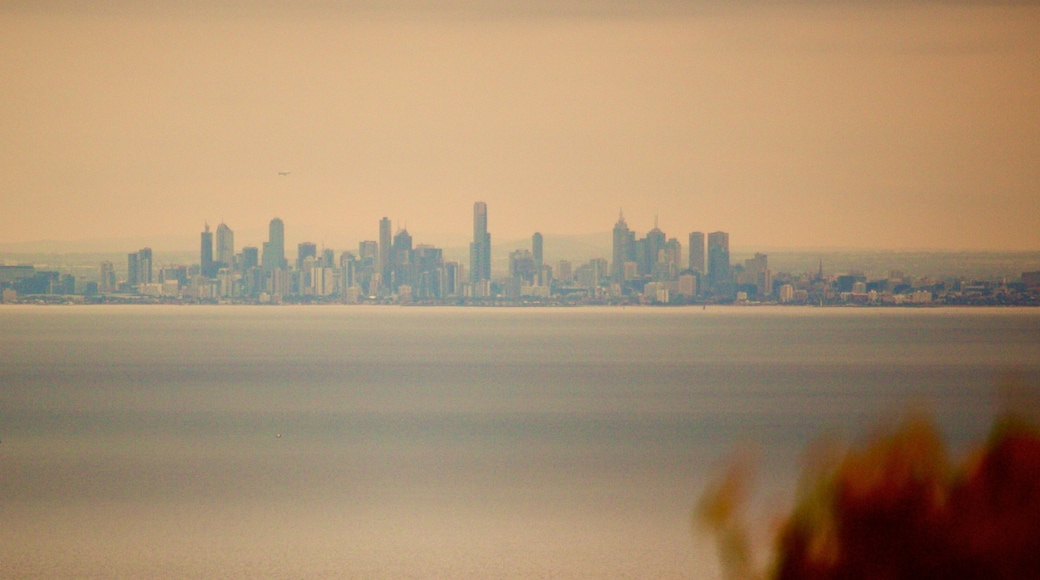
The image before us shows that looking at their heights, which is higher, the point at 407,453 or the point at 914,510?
the point at 914,510

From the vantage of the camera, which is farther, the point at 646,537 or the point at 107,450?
the point at 107,450

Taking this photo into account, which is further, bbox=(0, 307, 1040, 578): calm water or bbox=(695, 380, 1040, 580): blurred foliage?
bbox=(0, 307, 1040, 578): calm water

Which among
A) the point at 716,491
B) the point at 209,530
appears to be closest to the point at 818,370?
the point at 209,530

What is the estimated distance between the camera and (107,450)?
15484mm

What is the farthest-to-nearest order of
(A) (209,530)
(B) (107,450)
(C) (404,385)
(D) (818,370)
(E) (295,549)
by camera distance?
(D) (818,370)
(C) (404,385)
(B) (107,450)
(A) (209,530)
(E) (295,549)

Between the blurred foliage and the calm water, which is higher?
the blurred foliage

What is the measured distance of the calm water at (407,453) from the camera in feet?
30.4

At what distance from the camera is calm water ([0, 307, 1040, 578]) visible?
9.27m

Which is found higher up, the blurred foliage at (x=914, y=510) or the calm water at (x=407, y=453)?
the blurred foliage at (x=914, y=510)

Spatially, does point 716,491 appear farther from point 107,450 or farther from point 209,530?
point 107,450

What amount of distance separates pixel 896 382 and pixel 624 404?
33.1ft

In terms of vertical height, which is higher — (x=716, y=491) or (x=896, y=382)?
(x=716, y=491)

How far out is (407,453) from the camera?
15734 mm

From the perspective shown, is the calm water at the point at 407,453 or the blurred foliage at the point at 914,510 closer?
the blurred foliage at the point at 914,510
